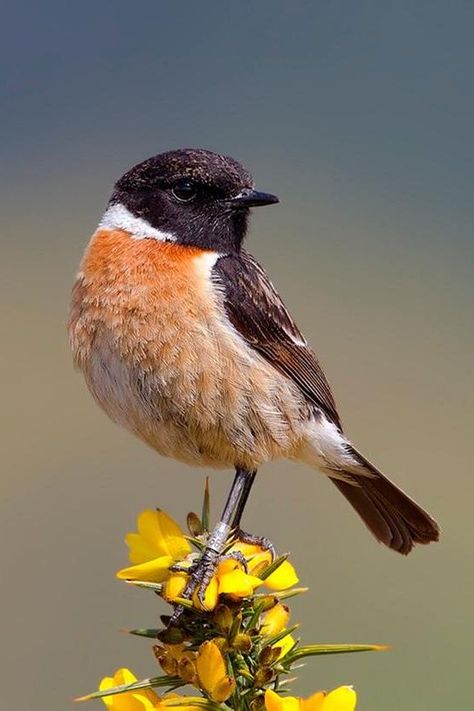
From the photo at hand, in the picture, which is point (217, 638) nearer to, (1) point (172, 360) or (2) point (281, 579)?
(2) point (281, 579)

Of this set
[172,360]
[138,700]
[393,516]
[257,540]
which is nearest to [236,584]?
[138,700]

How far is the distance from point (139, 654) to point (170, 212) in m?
2.11

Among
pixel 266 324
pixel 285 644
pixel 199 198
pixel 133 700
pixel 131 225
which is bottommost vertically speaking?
pixel 133 700

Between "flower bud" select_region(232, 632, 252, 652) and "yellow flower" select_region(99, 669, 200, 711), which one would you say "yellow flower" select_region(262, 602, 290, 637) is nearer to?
"flower bud" select_region(232, 632, 252, 652)

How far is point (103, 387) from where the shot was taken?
112 inches

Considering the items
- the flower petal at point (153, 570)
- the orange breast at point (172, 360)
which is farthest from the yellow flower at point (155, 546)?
the orange breast at point (172, 360)

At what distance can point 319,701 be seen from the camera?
1.43 metres

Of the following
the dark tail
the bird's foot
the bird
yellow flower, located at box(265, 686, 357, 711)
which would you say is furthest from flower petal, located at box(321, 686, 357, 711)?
the dark tail

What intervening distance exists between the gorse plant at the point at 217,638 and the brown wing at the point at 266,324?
46.6 inches

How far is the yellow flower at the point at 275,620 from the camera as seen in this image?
1.71 metres

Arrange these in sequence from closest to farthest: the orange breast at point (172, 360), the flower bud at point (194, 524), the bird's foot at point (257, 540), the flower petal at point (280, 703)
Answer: the flower petal at point (280, 703)
the flower bud at point (194, 524)
the bird's foot at point (257, 540)
the orange breast at point (172, 360)

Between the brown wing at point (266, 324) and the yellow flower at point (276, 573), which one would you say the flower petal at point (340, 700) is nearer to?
the yellow flower at point (276, 573)

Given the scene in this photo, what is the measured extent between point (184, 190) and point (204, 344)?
0.57m

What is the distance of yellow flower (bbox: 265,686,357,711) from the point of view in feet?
4.60
